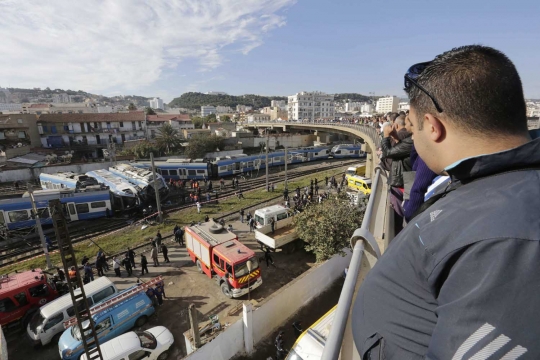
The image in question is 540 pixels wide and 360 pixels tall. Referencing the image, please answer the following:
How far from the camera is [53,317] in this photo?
10.1 meters

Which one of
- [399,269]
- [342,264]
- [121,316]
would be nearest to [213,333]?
[121,316]

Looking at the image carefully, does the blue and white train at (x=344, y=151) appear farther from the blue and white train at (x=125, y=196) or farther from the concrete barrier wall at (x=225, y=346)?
the concrete barrier wall at (x=225, y=346)

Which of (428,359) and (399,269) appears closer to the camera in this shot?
(428,359)

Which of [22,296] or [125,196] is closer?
[22,296]

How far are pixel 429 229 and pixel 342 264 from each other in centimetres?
1470

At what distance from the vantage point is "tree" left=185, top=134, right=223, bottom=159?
45.5 meters

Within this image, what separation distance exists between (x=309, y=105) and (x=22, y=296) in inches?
4124

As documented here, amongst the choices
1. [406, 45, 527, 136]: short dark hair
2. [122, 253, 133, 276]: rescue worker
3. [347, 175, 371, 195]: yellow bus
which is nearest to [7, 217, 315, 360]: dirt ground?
[122, 253, 133, 276]: rescue worker

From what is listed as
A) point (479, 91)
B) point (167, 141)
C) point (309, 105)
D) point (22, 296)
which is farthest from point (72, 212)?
point (309, 105)

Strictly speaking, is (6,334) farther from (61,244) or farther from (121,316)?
(61,244)

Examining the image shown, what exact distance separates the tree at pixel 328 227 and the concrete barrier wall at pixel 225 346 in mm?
5922

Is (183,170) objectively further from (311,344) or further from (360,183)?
(311,344)

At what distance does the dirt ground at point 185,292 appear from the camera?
10.2 m

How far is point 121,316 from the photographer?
33.6ft
